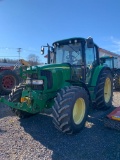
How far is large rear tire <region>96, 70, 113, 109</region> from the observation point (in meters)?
6.30

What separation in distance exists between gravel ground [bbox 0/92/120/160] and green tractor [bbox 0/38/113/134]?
1.03 ft

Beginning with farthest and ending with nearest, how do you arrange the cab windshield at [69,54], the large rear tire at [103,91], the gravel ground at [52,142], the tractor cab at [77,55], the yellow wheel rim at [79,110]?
the large rear tire at [103,91] → the cab windshield at [69,54] → the tractor cab at [77,55] → the yellow wheel rim at [79,110] → the gravel ground at [52,142]

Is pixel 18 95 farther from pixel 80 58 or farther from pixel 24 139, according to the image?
pixel 80 58

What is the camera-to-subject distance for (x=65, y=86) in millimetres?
4969

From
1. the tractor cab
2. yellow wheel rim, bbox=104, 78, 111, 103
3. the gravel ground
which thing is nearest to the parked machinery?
the tractor cab

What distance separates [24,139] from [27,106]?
2.47ft

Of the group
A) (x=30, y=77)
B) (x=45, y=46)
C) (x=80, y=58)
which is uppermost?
(x=45, y=46)

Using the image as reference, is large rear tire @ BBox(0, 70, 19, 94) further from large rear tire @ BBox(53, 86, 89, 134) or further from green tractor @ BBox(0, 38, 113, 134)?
large rear tire @ BBox(53, 86, 89, 134)

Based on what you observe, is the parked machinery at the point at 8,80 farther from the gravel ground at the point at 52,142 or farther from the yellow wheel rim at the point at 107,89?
the yellow wheel rim at the point at 107,89

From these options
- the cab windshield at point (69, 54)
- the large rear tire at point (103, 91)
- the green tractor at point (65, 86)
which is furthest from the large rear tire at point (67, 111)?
the large rear tire at point (103, 91)

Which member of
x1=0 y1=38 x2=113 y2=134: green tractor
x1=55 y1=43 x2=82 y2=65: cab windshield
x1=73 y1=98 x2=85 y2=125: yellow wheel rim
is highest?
x1=55 y1=43 x2=82 y2=65: cab windshield

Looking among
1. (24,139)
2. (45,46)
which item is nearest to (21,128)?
(24,139)

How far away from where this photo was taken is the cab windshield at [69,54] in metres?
5.76

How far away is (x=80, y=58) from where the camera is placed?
5.70 m
